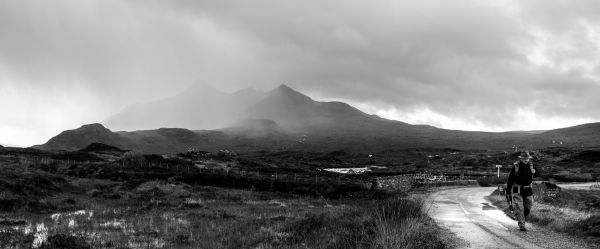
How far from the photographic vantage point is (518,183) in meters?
16.0

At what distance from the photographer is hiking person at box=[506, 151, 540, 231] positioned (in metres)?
15.7

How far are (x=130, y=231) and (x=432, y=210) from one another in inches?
528

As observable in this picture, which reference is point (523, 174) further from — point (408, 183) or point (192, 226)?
point (408, 183)

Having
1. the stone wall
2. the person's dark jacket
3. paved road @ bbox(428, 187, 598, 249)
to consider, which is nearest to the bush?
paved road @ bbox(428, 187, 598, 249)

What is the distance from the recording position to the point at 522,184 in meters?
15.9

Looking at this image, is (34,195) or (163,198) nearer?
(34,195)

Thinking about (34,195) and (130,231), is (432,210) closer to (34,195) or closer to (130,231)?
(130,231)

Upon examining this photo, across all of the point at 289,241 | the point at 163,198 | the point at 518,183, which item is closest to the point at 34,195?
the point at 163,198

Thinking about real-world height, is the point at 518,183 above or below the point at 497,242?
above

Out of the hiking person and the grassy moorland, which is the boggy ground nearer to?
the hiking person

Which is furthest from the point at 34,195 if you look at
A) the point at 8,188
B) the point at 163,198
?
the point at 163,198

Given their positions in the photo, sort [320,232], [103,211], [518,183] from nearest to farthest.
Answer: [518,183], [320,232], [103,211]

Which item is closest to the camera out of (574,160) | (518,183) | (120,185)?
(518,183)

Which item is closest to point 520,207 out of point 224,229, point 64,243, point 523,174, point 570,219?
point 523,174
